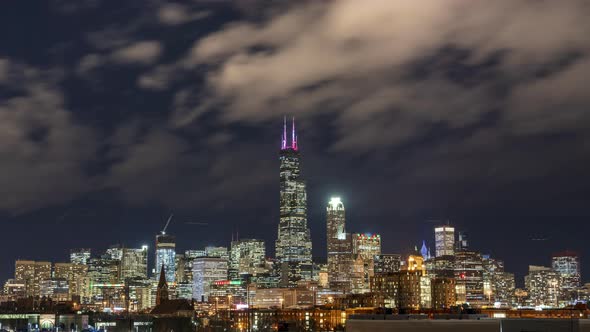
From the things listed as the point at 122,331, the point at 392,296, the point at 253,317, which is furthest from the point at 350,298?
the point at 122,331

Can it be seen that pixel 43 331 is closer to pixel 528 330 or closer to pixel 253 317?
pixel 528 330

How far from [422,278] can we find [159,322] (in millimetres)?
72769

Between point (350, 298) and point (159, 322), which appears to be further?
point (350, 298)

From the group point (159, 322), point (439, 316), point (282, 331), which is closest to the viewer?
point (439, 316)

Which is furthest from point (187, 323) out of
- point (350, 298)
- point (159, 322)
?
point (350, 298)

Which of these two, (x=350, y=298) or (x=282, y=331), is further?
(x=350, y=298)

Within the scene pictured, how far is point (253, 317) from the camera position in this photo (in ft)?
630

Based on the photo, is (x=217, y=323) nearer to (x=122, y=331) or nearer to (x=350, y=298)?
(x=350, y=298)

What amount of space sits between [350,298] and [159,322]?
179 ft

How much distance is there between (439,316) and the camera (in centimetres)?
4512

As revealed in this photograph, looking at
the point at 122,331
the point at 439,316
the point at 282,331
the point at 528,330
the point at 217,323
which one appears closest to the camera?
the point at 528,330

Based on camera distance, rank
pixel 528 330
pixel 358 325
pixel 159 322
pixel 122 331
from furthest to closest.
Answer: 1. pixel 159 322
2. pixel 122 331
3. pixel 358 325
4. pixel 528 330

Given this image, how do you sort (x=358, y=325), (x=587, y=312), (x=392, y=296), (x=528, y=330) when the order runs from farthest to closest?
(x=392, y=296) < (x=587, y=312) < (x=358, y=325) < (x=528, y=330)

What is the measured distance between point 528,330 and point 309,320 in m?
139
